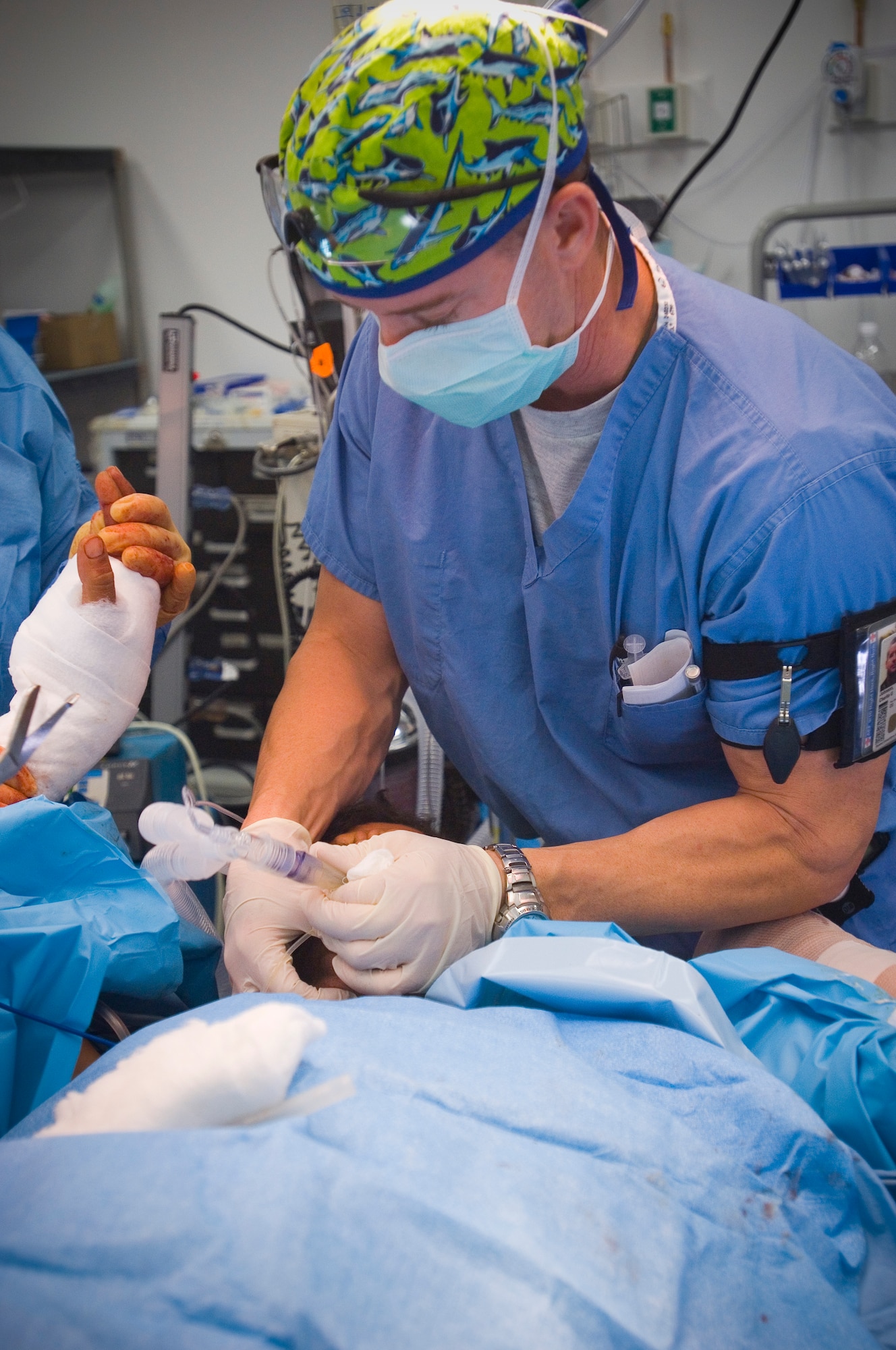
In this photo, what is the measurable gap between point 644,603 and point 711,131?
2.35 metres

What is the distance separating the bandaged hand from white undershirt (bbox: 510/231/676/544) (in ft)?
1.40

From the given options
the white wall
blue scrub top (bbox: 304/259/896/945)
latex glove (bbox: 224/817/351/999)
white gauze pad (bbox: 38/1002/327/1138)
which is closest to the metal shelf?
the white wall

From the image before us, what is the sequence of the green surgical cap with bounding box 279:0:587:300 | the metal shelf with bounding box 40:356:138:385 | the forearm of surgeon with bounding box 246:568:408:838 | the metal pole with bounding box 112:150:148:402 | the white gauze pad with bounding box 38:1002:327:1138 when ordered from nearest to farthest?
the white gauze pad with bounding box 38:1002:327:1138 < the green surgical cap with bounding box 279:0:587:300 < the forearm of surgeon with bounding box 246:568:408:838 < the metal shelf with bounding box 40:356:138:385 < the metal pole with bounding box 112:150:148:402

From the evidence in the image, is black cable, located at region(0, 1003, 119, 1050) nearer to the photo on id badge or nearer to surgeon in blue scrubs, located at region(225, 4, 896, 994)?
surgeon in blue scrubs, located at region(225, 4, 896, 994)

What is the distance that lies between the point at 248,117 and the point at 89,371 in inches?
37.8

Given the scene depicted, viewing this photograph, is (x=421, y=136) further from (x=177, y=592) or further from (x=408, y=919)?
(x=408, y=919)

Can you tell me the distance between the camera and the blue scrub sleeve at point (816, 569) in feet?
3.29

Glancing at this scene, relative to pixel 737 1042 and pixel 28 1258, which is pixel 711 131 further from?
pixel 28 1258

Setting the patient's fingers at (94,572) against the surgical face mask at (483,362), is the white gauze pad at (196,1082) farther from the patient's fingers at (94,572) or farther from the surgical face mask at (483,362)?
the surgical face mask at (483,362)

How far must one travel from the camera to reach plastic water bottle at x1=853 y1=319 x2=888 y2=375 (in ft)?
8.74

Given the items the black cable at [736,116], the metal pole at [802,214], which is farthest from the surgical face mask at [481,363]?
the black cable at [736,116]

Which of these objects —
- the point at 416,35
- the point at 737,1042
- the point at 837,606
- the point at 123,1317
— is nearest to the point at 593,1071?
the point at 737,1042

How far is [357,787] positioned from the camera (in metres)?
1.39

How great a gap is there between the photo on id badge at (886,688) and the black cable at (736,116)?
2225mm
